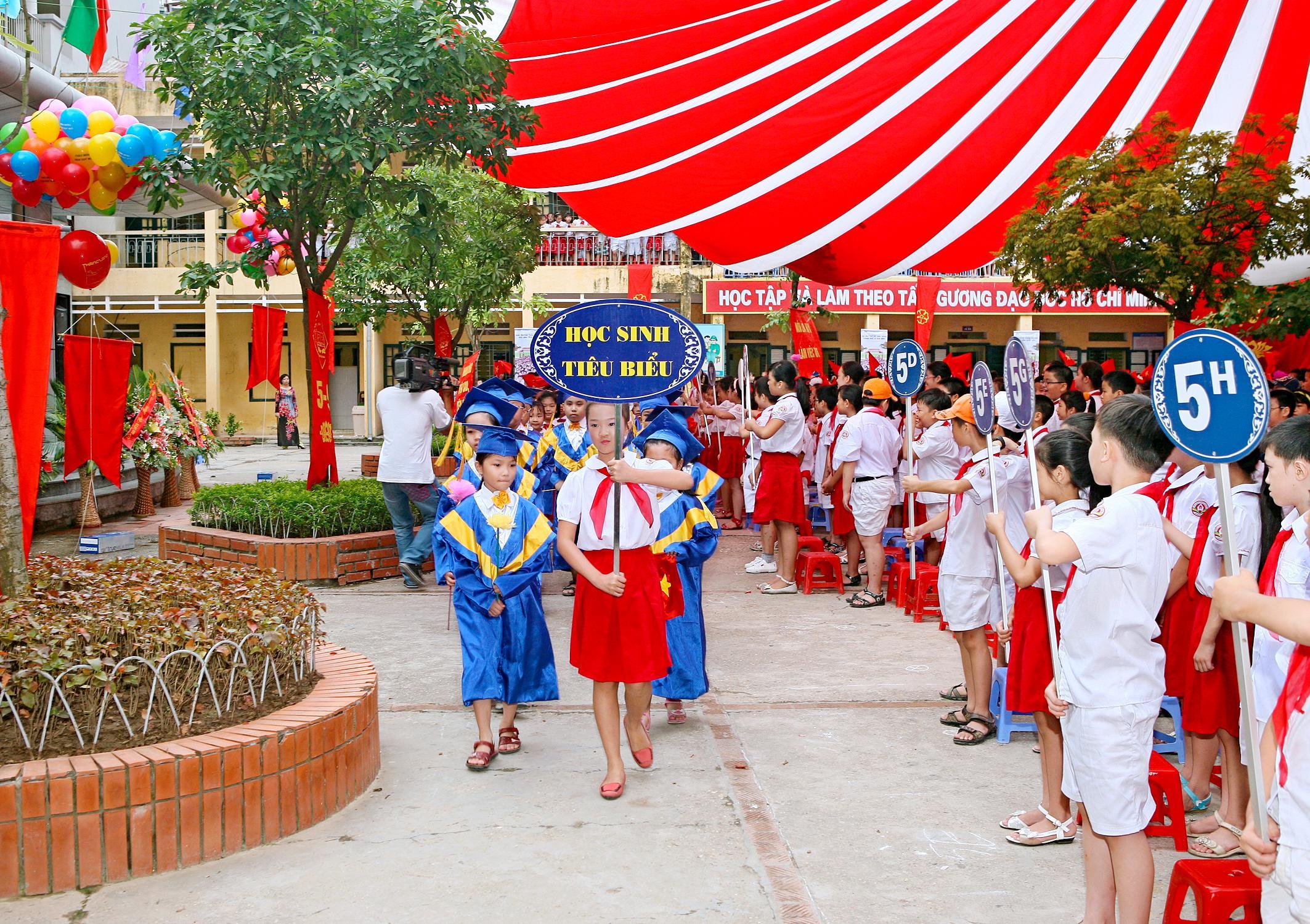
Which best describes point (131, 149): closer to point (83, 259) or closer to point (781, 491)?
point (83, 259)

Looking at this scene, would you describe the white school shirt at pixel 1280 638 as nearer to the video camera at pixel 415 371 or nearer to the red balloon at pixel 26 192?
the video camera at pixel 415 371

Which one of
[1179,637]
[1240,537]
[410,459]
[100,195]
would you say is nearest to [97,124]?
[100,195]

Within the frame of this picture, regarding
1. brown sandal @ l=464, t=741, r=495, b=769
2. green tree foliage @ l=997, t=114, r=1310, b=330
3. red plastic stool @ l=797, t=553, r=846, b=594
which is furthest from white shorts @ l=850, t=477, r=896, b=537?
brown sandal @ l=464, t=741, r=495, b=769

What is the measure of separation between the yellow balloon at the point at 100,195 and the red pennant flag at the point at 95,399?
1203mm

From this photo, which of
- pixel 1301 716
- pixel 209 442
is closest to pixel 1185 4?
pixel 1301 716

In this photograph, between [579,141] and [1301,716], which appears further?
[579,141]

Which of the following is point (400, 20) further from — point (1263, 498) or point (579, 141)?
point (1263, 498)

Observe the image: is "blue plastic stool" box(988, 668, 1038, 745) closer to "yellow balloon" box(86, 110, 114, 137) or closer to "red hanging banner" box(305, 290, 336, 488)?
"red hanging banner" box(305, 290, 336, 488)

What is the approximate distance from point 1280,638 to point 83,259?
35.7 ft

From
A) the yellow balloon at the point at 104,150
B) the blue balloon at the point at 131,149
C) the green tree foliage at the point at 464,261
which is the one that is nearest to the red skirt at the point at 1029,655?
the blue balloon at the point at 131,149

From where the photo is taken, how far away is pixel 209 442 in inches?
531

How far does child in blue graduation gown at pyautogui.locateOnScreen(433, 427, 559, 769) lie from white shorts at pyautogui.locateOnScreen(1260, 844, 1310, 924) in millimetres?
3129

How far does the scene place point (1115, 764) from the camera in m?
3.07

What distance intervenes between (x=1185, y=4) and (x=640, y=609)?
569cm
